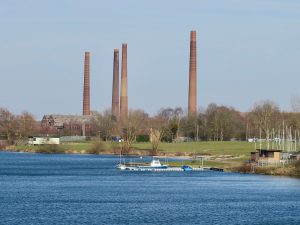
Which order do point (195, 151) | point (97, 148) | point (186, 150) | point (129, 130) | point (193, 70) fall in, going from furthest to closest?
point (193, 70) → point (129, 130) → point (97, 148) → point (186, 150) → point (195, 151)

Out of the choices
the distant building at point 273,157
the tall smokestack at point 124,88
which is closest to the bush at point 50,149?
the tall smokestack at point 124,88

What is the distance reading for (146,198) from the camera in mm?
76812

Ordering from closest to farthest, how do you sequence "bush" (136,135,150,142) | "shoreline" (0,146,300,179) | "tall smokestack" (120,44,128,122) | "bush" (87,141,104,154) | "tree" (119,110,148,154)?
"shoreline" (0,146,300,179) → "tree" (119,110,148,154) → "bush" (87,141,104,154) → "tall smokestack" (120,44,128,122) → "bush" (136,135,150,142)

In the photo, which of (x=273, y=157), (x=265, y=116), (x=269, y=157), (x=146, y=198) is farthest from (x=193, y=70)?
(x=146, y=198)

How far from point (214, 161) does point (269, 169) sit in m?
25.4

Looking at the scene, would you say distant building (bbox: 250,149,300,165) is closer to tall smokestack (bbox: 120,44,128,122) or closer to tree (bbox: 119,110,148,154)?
tree (bbox: 119,110,148,154)

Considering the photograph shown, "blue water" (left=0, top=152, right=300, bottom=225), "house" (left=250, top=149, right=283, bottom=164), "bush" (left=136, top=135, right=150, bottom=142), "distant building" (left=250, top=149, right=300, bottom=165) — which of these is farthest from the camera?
"bush" (left=136, top=135, right=150, bottom=142)

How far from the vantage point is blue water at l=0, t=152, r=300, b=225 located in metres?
62.1

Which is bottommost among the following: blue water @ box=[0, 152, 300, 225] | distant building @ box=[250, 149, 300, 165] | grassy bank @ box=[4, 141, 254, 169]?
blue water @ box=[0, 152, 300, 225]

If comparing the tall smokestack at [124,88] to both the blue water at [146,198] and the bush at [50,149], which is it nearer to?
the bush at [50,149]

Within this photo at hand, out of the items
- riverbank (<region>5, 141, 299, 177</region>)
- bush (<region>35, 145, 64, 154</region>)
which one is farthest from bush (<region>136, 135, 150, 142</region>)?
bush (<region>35, 145, 64, 154</region>)

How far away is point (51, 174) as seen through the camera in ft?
365

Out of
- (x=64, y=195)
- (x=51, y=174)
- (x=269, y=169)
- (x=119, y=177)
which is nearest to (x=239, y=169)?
(x=269, y=169)

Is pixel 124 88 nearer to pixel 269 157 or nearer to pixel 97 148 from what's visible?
pixel 97 148
